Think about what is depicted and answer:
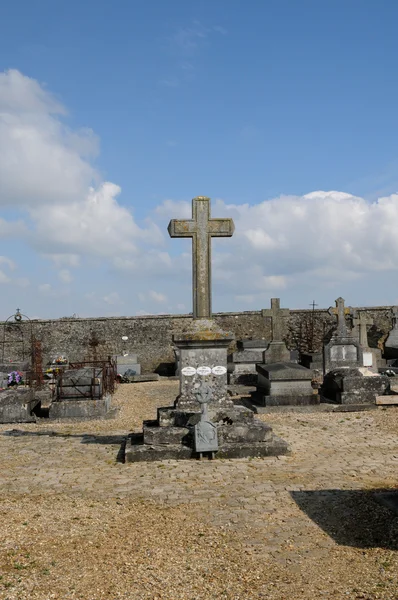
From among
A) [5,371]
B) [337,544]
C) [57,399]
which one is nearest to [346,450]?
[337,544]

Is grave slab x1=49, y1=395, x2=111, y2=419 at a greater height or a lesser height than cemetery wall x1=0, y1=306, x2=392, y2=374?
lesser


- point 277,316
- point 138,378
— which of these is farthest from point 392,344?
point 138,378

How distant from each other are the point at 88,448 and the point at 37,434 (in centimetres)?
193

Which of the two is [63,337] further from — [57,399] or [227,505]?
[227,505]

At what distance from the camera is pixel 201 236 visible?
8.41m

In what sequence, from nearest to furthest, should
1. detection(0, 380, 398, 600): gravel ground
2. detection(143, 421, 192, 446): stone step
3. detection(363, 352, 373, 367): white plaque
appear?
1. detection(0, 380, 398, 600): gravel ground
2. detection(143, 421, 192, 446): stone step
3. detection(363, 352, 373, 367): white plaque

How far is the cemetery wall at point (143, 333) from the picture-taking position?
82.8ft

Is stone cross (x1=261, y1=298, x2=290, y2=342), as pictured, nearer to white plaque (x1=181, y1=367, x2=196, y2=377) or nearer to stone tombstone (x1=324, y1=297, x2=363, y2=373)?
stone tombstone (x1=324, y1=297, x2=363, y2=373)

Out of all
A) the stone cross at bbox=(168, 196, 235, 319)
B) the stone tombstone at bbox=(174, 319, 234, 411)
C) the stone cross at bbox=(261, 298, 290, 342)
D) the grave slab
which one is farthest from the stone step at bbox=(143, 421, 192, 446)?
the stone cross at bbox=(261, 298, 290, 342)

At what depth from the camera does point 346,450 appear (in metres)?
7.73

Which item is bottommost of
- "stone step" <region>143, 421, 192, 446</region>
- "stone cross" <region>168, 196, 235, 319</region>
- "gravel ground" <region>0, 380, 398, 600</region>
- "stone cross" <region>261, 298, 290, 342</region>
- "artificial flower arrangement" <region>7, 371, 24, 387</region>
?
"gravel ground" <region>0, 380, 398, 600</region>

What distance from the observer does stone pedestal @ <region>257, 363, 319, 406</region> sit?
12.0 metres

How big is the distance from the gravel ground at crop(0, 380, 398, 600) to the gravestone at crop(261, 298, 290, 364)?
668 centimetres

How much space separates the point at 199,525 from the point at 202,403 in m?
Answer: 2.76
